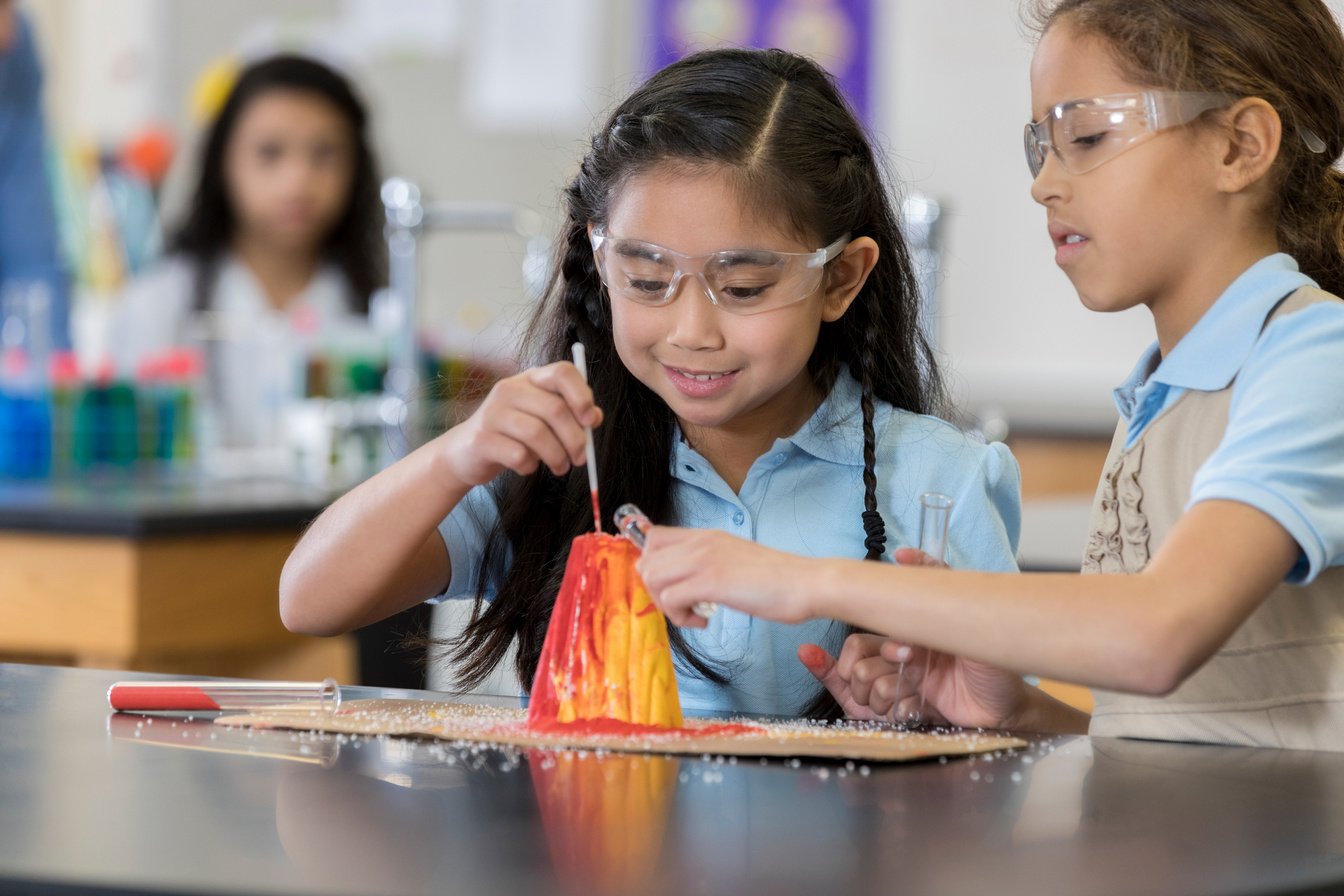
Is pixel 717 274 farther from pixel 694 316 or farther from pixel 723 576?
pixel 723 576

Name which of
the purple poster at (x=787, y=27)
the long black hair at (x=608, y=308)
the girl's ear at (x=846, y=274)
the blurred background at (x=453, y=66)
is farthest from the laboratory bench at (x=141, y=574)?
the purple poster at (x=787, y=27)

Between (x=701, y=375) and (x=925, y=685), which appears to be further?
(x=701, y=375)

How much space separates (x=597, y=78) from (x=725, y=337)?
166 inches

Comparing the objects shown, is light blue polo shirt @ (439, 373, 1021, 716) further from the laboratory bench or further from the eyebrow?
the laboratory bench

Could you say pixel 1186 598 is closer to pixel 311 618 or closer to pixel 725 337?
pixel 725 337

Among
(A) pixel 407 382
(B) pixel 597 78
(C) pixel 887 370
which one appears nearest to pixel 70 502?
(A) pixel 407 382

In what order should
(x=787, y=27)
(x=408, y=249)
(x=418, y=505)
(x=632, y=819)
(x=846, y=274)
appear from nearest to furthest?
(x=632, y=819), (x=418, y=505), (x=846, y=274), (x=408, y=249), (x=787, y=27)

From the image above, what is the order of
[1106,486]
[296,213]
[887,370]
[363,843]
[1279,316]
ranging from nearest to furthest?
[363,843] < [1279,316] < [1106,486] < [887,370] < [296,213]

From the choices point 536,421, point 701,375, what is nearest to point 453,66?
point 701,375

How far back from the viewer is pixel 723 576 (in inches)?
41.7

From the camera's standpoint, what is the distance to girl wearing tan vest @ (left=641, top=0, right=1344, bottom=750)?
1.03 m

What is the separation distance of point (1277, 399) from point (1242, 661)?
0.63ft

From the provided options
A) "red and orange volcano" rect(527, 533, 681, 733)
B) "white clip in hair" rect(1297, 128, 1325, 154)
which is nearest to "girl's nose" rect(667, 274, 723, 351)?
"red and orange volcano" rect(527, 533, 681, 733)

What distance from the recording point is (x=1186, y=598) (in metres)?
0.99
